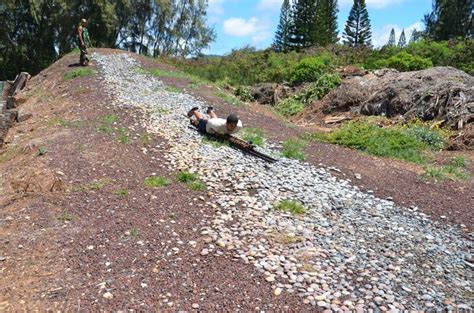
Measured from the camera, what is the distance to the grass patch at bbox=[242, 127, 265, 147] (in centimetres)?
1030

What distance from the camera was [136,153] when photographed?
9.09 metres

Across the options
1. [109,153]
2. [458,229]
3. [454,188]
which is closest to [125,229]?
[109,153]

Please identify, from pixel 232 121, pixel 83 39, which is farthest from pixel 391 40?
pixel 232 121

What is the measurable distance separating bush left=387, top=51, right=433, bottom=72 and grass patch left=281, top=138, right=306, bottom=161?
477 inches

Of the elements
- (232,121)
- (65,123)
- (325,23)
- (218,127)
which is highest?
(325,23)

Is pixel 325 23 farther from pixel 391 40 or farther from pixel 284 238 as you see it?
pixel 284 238

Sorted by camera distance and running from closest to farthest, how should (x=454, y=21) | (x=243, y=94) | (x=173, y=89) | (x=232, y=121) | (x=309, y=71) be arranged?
(x=232, y=121) → (x=173, y=89) → (x=243, y=94) → (x=309, y=71) → (x=454, y=21)

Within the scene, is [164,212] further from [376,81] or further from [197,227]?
[376,81]

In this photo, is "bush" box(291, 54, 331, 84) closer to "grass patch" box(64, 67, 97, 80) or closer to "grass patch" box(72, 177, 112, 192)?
"grass patch" box(64, 67, 97, 80)

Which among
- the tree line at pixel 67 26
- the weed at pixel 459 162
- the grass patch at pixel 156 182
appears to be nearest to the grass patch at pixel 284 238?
the grass patch at pixel 156 182

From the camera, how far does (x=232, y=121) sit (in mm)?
9555

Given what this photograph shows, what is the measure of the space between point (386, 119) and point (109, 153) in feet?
33.7

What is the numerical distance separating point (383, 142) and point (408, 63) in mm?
10798

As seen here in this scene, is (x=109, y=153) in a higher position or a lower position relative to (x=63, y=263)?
higher
